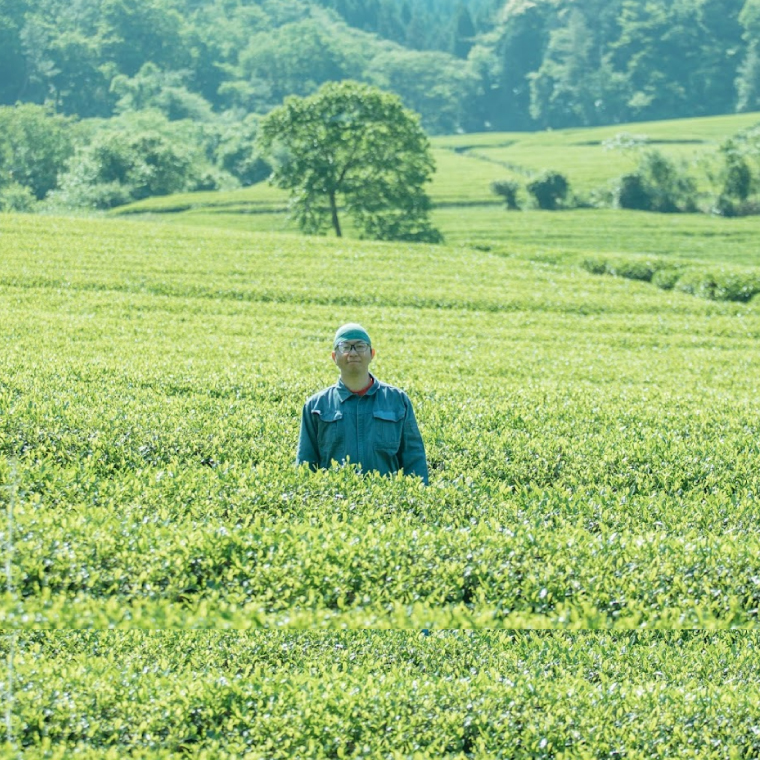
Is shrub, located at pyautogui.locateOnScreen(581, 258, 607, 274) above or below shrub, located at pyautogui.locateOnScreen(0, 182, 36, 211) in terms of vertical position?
below

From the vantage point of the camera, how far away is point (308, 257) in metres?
36.1

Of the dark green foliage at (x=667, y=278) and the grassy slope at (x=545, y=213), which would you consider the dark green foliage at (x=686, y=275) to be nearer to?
the dark green foliage at (x=667, y=278)

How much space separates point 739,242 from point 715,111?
10933 cm

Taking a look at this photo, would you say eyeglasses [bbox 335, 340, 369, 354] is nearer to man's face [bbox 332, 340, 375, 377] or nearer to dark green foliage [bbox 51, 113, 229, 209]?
man's face [bbox 332, 340, 375, 377]

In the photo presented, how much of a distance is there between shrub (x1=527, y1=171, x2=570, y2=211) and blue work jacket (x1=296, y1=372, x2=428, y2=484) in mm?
71738

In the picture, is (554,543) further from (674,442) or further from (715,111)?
(715,111)

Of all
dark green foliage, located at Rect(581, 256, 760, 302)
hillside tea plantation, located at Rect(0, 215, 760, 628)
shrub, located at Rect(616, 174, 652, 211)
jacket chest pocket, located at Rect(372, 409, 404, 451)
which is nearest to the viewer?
hillside tea plantation, located at Rect(0, 215, 760, 628)

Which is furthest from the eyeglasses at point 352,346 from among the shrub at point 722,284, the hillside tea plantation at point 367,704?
the shrub at point 722,284

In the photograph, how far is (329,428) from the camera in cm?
866

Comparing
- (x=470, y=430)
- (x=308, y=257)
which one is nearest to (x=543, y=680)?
(x=470, y=430)

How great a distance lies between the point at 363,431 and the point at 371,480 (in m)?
0.49

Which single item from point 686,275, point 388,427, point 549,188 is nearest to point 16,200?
point 549,188

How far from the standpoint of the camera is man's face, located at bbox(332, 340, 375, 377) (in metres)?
8.12

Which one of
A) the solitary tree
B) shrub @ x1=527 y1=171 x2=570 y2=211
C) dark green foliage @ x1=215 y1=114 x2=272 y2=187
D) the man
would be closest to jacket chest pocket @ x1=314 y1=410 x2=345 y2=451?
the man
